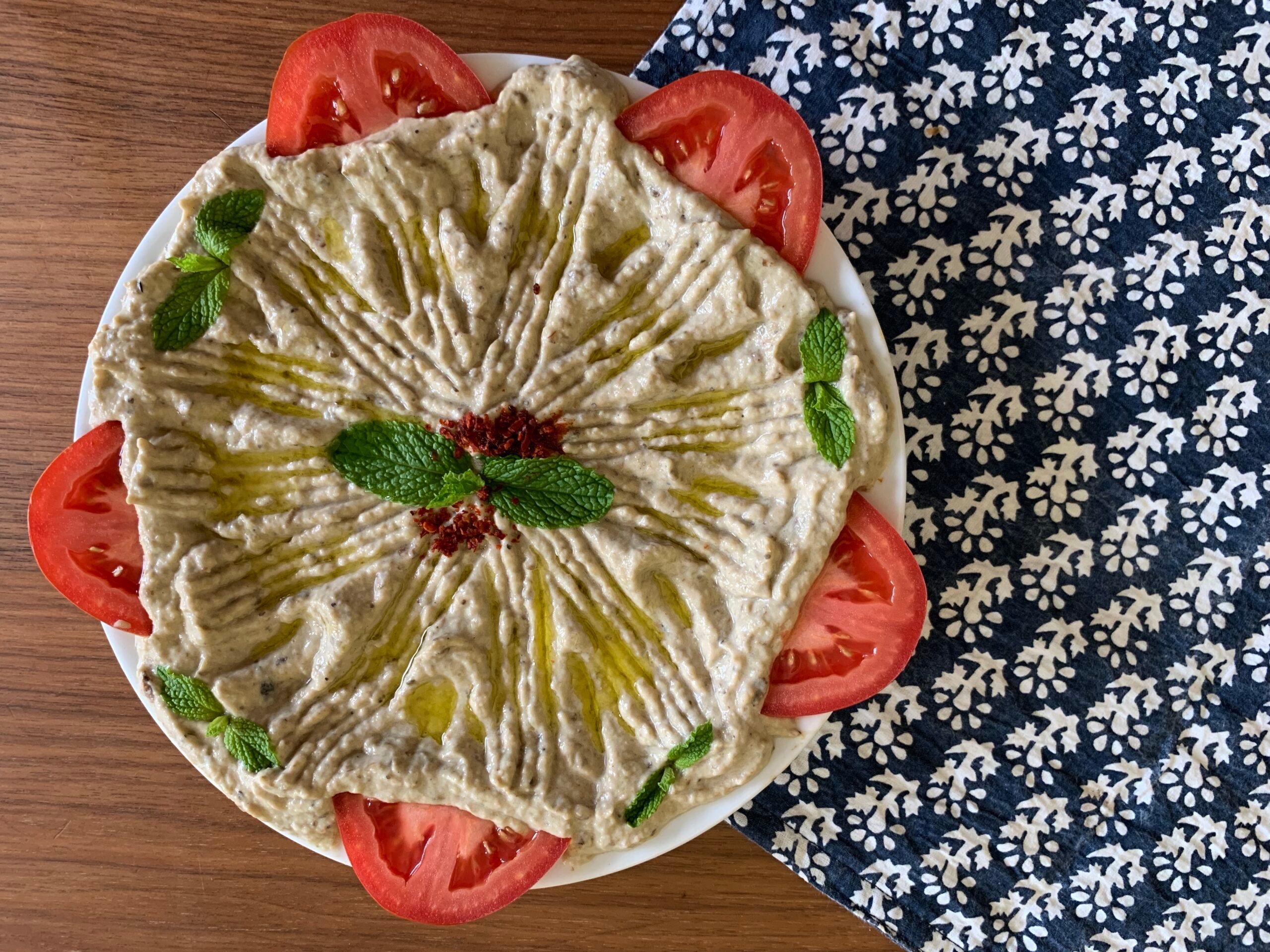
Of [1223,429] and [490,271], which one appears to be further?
[1223,429]

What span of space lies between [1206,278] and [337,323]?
2.53m

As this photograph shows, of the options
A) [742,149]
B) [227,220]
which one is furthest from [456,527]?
[742,149]

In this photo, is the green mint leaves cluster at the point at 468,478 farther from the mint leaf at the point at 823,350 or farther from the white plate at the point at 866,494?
the white plate at the point at 866,494

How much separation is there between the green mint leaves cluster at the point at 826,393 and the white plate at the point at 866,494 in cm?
12

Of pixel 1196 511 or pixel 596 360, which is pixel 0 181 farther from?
pixel 1196 511

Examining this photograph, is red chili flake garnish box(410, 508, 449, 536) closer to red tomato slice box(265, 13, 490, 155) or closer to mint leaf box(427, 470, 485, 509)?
mint leaf box(427, 470, 485, 509)

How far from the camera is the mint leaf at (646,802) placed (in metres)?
2.40

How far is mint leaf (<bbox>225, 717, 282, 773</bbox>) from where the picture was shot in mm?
2385

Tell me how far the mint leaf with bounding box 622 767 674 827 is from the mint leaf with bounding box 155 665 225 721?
1123mm

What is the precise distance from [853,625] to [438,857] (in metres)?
1.29

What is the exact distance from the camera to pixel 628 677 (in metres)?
2.46

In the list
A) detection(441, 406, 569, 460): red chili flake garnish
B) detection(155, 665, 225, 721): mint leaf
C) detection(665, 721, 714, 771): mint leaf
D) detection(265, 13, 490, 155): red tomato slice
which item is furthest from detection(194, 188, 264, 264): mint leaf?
detection(665, 721, 714, 771): mint leaf

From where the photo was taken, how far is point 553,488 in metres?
2.36

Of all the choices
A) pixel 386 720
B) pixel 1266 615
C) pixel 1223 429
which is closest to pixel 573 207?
pixel 386 720
